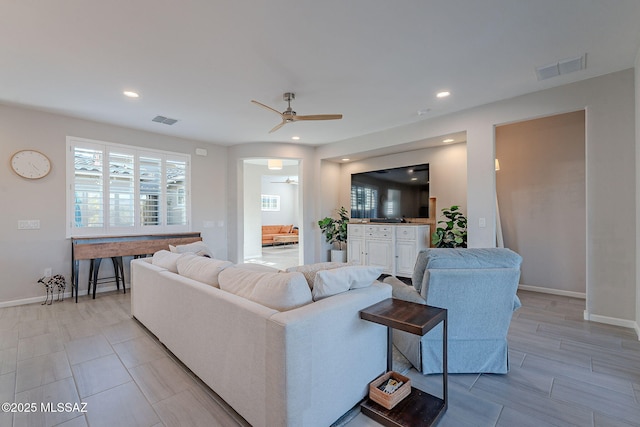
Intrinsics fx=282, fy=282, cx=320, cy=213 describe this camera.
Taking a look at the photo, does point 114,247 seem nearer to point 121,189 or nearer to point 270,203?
point 121,189

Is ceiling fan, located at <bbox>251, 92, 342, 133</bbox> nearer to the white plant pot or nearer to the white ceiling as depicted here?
the white ceiling

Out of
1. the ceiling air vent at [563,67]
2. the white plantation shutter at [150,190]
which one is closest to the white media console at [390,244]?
the ceiling air vent at [563,67]

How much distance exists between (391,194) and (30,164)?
574 cm

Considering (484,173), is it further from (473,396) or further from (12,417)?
(12,417)

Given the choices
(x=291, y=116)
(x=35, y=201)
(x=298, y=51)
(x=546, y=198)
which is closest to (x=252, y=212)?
(x=35, y=201)

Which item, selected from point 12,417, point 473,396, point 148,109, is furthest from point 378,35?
point 12,417

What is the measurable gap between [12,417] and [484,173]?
4989 millimetres

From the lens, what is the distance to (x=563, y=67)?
2.92m

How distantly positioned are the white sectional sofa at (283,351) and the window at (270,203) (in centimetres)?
996

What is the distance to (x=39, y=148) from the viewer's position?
13.3 ft

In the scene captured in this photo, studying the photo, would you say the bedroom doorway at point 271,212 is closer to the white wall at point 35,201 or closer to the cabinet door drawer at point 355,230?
the cabinet door drawer at point 355,230

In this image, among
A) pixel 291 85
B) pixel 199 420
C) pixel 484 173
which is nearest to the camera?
pixel 199 420

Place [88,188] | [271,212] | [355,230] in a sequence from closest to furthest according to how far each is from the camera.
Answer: [88,188] < [355,230] < [271,212]

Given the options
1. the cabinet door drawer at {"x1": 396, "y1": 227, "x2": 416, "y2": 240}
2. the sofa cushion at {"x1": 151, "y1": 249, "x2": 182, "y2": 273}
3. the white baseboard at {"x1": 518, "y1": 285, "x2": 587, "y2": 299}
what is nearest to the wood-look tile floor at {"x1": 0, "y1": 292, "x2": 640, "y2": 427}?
the sofa cushion at {"x1": 151, "y1": 249, "x2": 182, "y2": 273}
